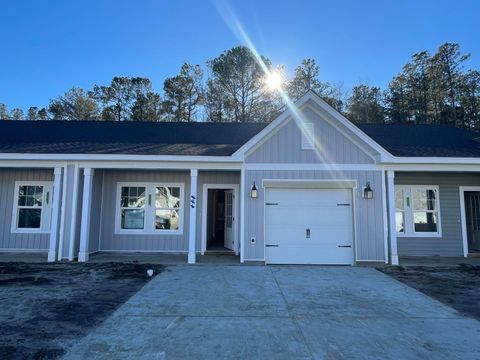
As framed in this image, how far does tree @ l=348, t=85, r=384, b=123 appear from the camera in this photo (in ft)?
91.3

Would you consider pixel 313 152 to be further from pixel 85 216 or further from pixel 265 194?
pixel 85 216

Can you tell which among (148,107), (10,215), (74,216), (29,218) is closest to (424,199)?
(74,216)

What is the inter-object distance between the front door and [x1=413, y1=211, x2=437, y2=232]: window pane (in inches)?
55.4

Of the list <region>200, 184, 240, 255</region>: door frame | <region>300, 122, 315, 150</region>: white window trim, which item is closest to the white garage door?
<region>300, 122, 315, 150</region>: white window trim

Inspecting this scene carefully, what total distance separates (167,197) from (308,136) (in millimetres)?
4980

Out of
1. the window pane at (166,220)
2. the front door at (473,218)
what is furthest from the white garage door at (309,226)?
the front door at (473,218)

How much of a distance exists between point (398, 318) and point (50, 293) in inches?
237

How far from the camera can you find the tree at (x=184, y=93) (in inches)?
1038

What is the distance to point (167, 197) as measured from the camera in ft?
35.1

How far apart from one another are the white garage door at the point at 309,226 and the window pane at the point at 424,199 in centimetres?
302

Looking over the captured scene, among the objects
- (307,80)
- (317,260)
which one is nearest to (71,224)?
(317,260)

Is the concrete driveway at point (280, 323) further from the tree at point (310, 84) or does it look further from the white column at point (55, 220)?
the tree at point (310, 84)

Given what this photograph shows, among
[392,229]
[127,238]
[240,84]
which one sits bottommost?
[127,238]

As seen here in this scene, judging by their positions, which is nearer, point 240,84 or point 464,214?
point 464,214
